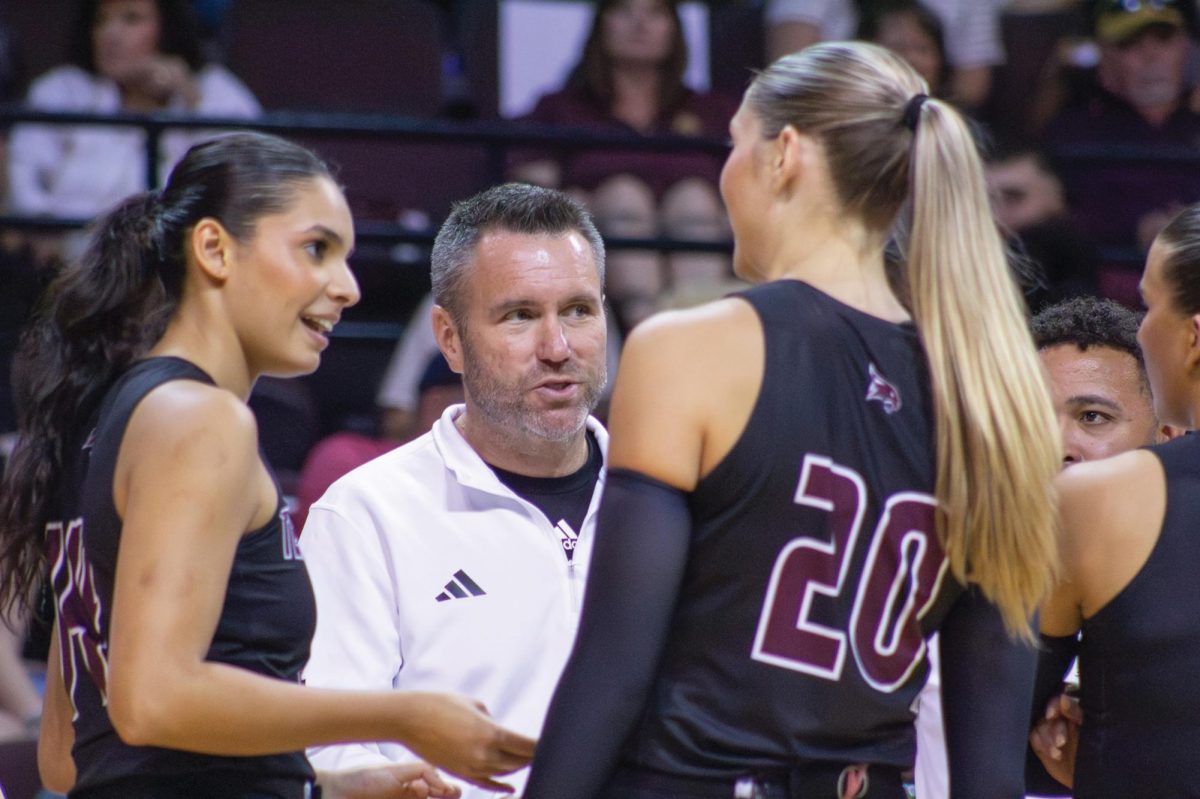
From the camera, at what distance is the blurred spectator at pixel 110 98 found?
17.7 ft

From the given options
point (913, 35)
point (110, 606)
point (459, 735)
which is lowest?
point (459, 735)

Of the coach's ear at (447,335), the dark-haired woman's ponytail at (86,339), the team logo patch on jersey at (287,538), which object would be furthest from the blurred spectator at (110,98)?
the team logo patch on jersey at (287,538)

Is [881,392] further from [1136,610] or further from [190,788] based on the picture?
[190,788]

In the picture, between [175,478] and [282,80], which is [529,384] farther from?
[282,80]

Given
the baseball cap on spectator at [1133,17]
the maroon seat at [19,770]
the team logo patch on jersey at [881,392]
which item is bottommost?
the maroon seat at [19,770]

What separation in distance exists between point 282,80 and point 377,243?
3.65 ft

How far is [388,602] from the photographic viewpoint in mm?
2625

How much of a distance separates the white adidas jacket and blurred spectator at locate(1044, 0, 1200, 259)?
147 inches

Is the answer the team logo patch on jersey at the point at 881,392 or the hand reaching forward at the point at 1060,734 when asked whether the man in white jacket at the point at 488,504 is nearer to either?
the hand reaching forward at the point at 1060,734

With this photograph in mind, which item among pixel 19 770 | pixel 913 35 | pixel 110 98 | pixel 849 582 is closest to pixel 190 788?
pixel 849 582

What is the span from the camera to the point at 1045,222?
17.5ft

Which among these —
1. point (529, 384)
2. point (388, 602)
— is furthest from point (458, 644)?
point (529, 384)

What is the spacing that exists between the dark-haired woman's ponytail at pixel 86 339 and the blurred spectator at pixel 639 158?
10.7 ft

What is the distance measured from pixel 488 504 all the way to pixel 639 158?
3075 mm
